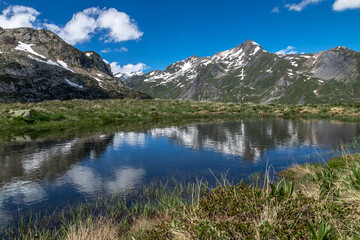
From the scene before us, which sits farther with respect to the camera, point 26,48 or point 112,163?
point 26,48

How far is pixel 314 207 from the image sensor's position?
4.80 m

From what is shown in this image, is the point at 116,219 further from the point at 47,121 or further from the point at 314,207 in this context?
the point at 47,121

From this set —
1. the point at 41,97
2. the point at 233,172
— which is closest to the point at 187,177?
the point at 233,172

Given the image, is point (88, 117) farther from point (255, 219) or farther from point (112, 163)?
point (255, 219)

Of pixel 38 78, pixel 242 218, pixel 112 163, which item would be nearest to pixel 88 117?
pixel 112 163

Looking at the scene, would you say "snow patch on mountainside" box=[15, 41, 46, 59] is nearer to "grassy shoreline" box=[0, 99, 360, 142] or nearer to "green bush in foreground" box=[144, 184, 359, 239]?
"grassy shoreline" box=[0, 99, 360, 142]

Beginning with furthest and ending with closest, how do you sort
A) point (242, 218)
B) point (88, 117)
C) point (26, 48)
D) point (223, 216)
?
1. point (26, 48)
2. point (88, 117)
3. point (223, 216)
4. point (242, 218)

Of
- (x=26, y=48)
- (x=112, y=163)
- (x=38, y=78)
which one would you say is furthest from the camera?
(x=26, y=48)

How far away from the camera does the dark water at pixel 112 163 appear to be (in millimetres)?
9062

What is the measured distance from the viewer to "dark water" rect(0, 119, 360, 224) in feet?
29.7

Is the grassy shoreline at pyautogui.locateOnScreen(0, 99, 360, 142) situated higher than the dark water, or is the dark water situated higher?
the grassy shoreline at pyautogui.locateOnScreen(0, 99, 360, 142)

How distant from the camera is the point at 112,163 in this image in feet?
44.8

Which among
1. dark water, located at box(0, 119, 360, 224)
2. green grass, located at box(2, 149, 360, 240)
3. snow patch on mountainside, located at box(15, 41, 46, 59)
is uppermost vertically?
snow patch on mountainside, located at box(15, 41, 46, 59)

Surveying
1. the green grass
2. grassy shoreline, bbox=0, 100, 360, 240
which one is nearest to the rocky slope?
grassy shoreline, bbox=0, 100, 360, 240
